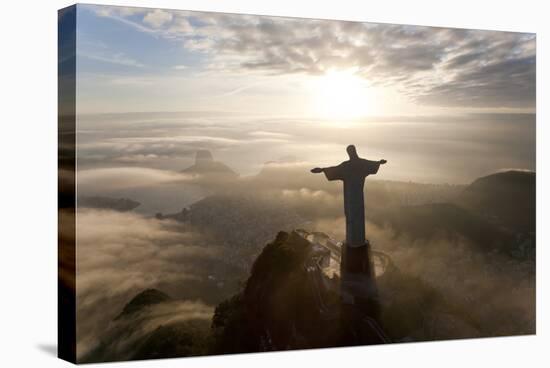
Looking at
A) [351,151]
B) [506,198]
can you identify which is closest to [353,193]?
[351,151]

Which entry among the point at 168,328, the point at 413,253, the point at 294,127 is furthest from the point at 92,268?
the point at 413,253

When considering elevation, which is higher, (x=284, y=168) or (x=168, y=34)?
(x=168, y=34)

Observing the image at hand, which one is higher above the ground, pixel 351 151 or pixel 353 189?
pixel 351 151

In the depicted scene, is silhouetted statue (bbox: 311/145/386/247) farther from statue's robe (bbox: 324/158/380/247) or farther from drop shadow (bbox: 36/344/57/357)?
drop shadow (bbox: 36/344/57/357)

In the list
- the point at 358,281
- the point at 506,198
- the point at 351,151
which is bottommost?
the point at 358,281

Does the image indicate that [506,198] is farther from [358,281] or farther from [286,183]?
[286,183]

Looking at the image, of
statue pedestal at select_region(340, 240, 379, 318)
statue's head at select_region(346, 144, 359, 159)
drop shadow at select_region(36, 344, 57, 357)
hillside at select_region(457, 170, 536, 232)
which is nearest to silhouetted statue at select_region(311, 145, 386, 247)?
statue's head at select_region(346, 144, 359, 159)

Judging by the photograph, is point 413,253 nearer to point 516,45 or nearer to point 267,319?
point 267,319
